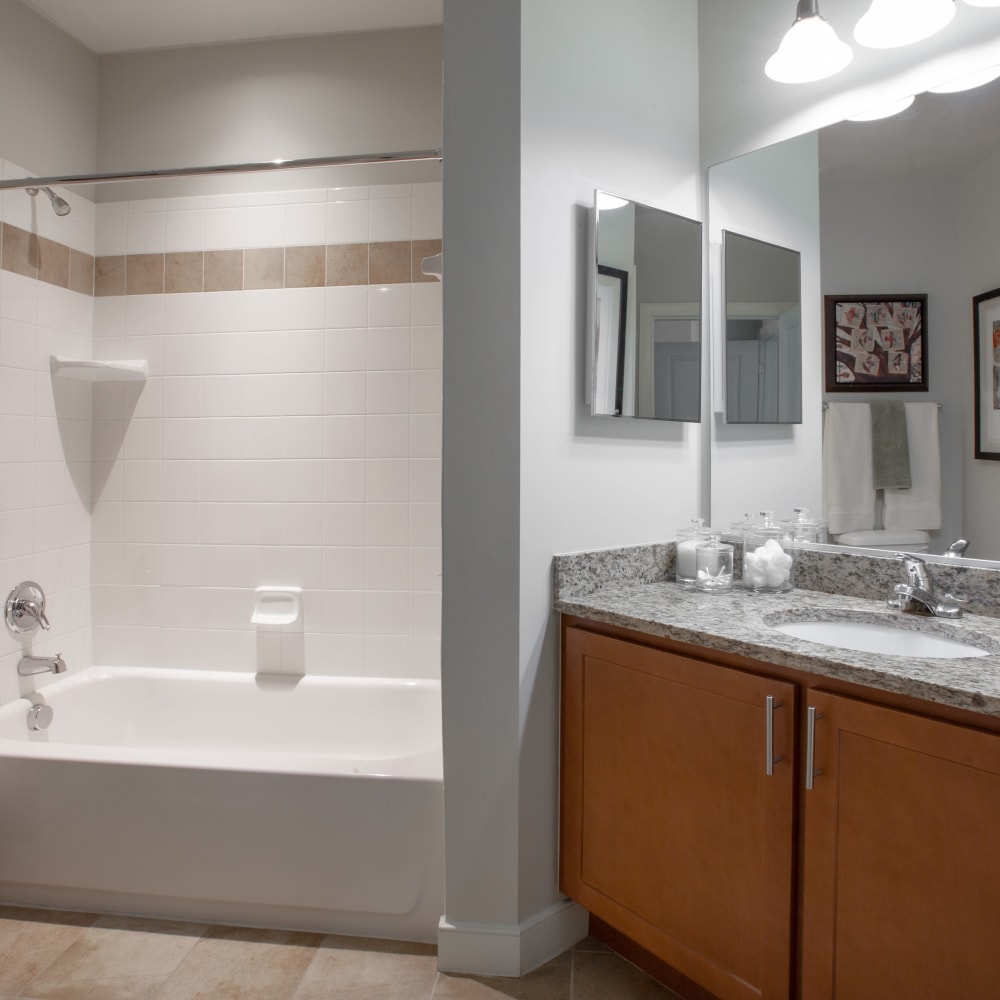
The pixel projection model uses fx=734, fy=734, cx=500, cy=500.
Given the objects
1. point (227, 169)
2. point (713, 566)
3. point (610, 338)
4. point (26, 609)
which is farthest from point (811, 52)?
point (26, 609)

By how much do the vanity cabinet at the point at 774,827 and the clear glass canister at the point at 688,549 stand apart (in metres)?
0.37

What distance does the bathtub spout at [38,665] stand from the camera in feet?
7.76

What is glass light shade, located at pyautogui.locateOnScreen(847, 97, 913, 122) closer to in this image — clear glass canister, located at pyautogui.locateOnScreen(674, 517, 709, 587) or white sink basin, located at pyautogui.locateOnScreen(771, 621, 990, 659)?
clear glass canister, located at pyautogui.locateOnScreen(674, 517, 709, 587)

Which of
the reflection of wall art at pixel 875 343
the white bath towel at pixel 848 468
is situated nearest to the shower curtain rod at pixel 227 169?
the reflection of wall art at pixel 875 343

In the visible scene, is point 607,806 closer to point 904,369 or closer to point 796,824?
point 796,824

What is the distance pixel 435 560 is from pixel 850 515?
4.46ft

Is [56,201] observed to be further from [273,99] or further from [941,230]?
[941,230]

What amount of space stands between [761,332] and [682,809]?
120cm

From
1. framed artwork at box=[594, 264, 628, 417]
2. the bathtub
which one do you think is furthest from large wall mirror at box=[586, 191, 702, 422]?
the bathtub

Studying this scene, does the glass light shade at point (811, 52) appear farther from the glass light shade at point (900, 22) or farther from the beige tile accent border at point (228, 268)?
the beige tile accent border at point (228, 268)

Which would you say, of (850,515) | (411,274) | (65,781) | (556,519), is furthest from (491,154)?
(65,781)

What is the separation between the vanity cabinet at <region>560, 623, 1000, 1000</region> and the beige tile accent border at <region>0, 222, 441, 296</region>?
1.51 metres

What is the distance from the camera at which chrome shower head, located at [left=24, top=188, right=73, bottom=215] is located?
2410mm

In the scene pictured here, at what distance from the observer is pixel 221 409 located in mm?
2631
